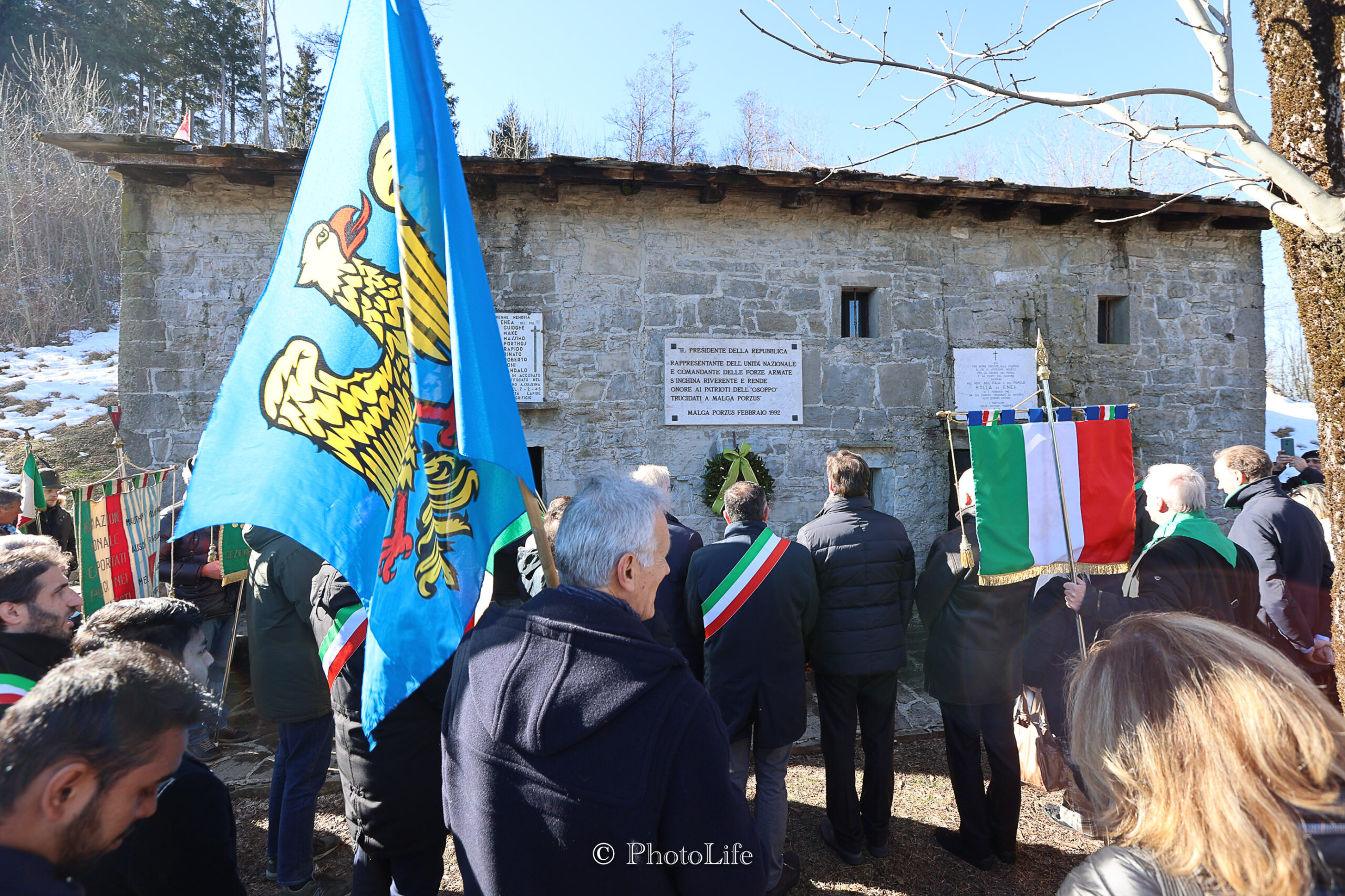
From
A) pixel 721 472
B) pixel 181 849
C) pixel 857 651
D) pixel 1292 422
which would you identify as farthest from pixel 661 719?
pixel 1292 422

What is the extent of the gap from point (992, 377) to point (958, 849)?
5.18m

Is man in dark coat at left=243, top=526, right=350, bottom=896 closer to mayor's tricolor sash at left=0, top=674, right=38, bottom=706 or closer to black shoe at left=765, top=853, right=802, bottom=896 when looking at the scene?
mayor's tricolor sash at left=0, top=674, right=38, bottom=706

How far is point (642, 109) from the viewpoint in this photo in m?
17.4

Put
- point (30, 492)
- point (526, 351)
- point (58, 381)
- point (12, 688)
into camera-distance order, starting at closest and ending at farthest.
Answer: point (12, 688) → point (30, 492) → point (526, 351) → point (58, 381)

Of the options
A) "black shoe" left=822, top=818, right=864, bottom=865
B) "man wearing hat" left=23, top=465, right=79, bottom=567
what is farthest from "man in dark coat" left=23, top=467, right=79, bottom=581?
"black shoe" left=822, top=818, right=864, bottom=865

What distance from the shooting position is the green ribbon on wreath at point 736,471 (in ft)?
21.2

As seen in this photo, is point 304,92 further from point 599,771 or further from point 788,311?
point 599,771

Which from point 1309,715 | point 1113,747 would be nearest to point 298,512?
point 1113,747

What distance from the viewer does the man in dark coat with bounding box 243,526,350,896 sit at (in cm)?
312

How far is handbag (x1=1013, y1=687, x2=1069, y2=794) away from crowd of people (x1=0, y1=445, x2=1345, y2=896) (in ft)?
2.04

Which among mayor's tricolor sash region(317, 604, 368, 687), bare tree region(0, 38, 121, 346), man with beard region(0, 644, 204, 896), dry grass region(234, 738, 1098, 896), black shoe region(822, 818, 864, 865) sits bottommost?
dry grass region(234, 738, 1098, 896)

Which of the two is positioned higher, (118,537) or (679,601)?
(118,537)

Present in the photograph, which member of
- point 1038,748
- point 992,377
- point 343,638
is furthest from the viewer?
point 992,377

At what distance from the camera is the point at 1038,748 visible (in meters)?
3.98
